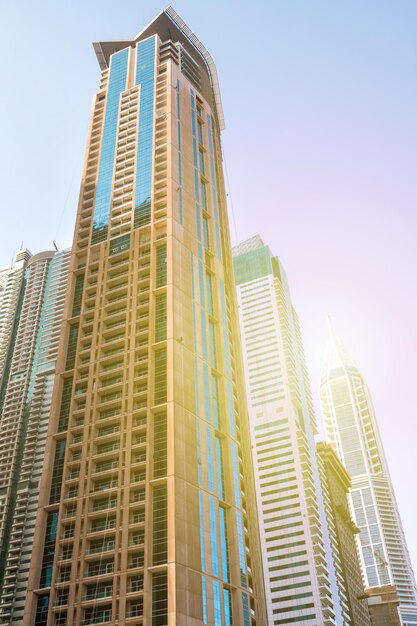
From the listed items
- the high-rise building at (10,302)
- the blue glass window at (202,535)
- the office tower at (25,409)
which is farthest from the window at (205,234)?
the high-rise building at (10,302)

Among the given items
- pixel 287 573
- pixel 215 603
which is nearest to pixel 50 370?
pixel 287 573

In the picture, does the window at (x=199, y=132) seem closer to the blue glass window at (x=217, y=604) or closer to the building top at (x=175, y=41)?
the building top at (x=175, y=41)

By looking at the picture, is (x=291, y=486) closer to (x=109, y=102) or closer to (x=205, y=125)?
(x=205, y=125)

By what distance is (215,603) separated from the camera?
6544 centimetres

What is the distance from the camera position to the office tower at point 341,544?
6592 inches

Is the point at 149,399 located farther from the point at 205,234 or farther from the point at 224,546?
the point at 205,234

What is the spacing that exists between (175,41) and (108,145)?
112 feet

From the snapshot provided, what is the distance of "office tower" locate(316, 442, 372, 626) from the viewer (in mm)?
167438

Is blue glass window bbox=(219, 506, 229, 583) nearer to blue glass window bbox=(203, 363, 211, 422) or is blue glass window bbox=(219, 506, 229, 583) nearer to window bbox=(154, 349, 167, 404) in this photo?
blue glass window bbox=(203, 363, 211, 422)

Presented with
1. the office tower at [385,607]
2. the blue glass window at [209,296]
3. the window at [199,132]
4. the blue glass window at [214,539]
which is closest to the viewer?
the blue glass window at [214,539]

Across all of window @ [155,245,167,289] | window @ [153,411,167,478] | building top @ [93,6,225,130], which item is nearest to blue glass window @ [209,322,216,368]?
window @ [155,245,167,289]

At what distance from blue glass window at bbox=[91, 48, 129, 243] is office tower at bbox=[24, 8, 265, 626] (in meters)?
0.26

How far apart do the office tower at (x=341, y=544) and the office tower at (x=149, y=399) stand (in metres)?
95.9

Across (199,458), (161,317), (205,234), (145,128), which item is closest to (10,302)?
(145,128)
